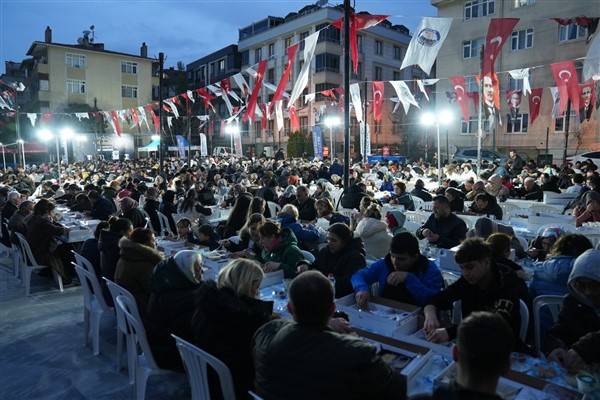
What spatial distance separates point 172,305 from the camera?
3424 mm

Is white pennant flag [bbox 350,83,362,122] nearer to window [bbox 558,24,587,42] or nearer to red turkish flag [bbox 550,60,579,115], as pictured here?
red turkish flag [bbox 550,60,579,115]

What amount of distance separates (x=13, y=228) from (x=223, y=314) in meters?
6.38

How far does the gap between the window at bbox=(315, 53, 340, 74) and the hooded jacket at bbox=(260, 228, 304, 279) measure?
1486 inches

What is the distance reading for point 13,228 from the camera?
748 centimetres

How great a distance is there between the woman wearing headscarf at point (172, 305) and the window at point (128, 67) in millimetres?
50897

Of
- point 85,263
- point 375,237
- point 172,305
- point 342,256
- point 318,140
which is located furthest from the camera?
point 318,140

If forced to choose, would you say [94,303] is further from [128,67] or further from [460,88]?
[128,67]

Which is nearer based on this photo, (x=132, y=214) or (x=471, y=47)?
(x=132, y=214)

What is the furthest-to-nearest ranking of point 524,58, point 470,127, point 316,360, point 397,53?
point 397,53
point 470,127
point 524,58
point 316,360

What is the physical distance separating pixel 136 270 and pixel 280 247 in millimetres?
1438

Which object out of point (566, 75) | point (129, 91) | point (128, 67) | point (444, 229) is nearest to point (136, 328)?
point (444, 229)

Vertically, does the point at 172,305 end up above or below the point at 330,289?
below

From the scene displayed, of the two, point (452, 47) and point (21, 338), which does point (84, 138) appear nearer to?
point (452, 47)

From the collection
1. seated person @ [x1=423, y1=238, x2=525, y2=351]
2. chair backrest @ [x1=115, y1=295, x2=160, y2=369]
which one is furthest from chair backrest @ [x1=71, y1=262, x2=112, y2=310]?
seated person @ [x1=423, y1=238, x2=525, y2=351]
